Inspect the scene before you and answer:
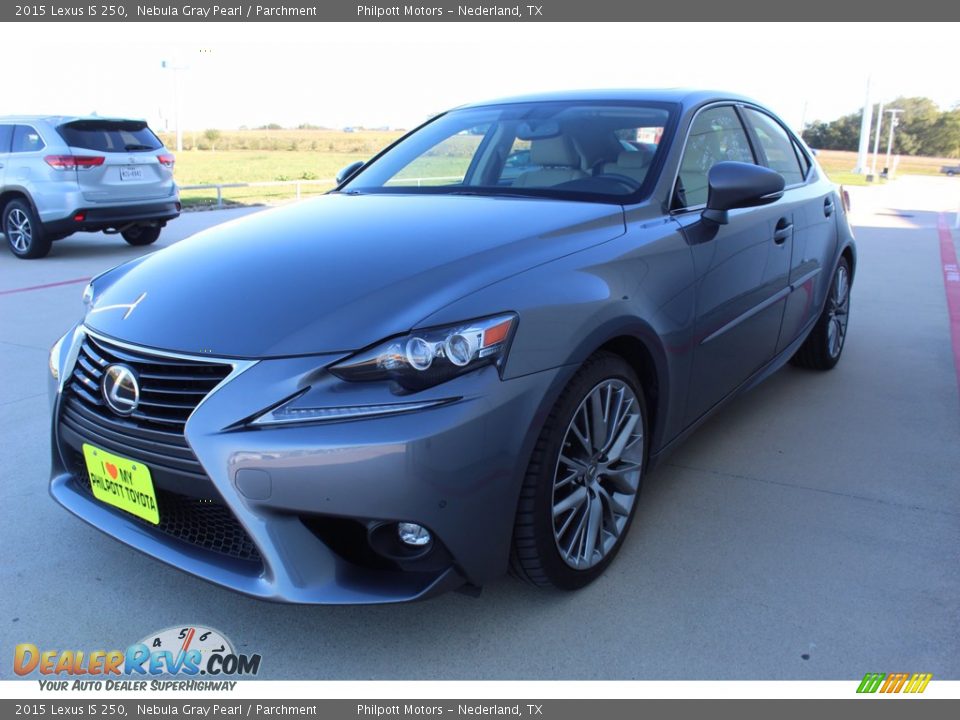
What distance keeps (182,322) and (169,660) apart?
0.96m

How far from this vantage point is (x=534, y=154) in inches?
131

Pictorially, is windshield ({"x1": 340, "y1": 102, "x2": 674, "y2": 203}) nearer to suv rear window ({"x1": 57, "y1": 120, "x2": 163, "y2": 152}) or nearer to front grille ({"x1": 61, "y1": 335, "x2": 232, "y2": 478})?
front grille ({"x1": 61, "y1": 335, "x2": 232, "y2": 478})

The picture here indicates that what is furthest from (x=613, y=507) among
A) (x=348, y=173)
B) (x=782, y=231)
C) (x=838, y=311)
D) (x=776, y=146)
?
(x=838, y=311)

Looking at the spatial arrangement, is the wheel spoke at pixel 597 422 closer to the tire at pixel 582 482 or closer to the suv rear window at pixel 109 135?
the tire at pixel 582 482

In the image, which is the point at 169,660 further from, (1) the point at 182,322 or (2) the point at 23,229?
(2) the point at 23,229

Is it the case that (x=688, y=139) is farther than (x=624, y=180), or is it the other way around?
(x=688, y=139)

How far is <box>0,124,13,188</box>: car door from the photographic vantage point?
9203 millimetres

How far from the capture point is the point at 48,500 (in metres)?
3.11

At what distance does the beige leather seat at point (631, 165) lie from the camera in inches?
118

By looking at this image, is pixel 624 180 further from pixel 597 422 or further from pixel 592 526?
pixel 592 526

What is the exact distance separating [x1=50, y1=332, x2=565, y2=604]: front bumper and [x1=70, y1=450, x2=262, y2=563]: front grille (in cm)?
3

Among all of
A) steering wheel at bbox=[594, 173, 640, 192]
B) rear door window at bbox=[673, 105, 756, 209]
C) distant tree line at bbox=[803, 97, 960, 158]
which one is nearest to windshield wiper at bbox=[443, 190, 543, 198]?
steering wheel at bbox=[594, 173, 640, 192]

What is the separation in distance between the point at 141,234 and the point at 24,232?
4.58 ft

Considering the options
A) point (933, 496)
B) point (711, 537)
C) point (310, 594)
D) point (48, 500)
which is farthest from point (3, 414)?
point (933, 496)
